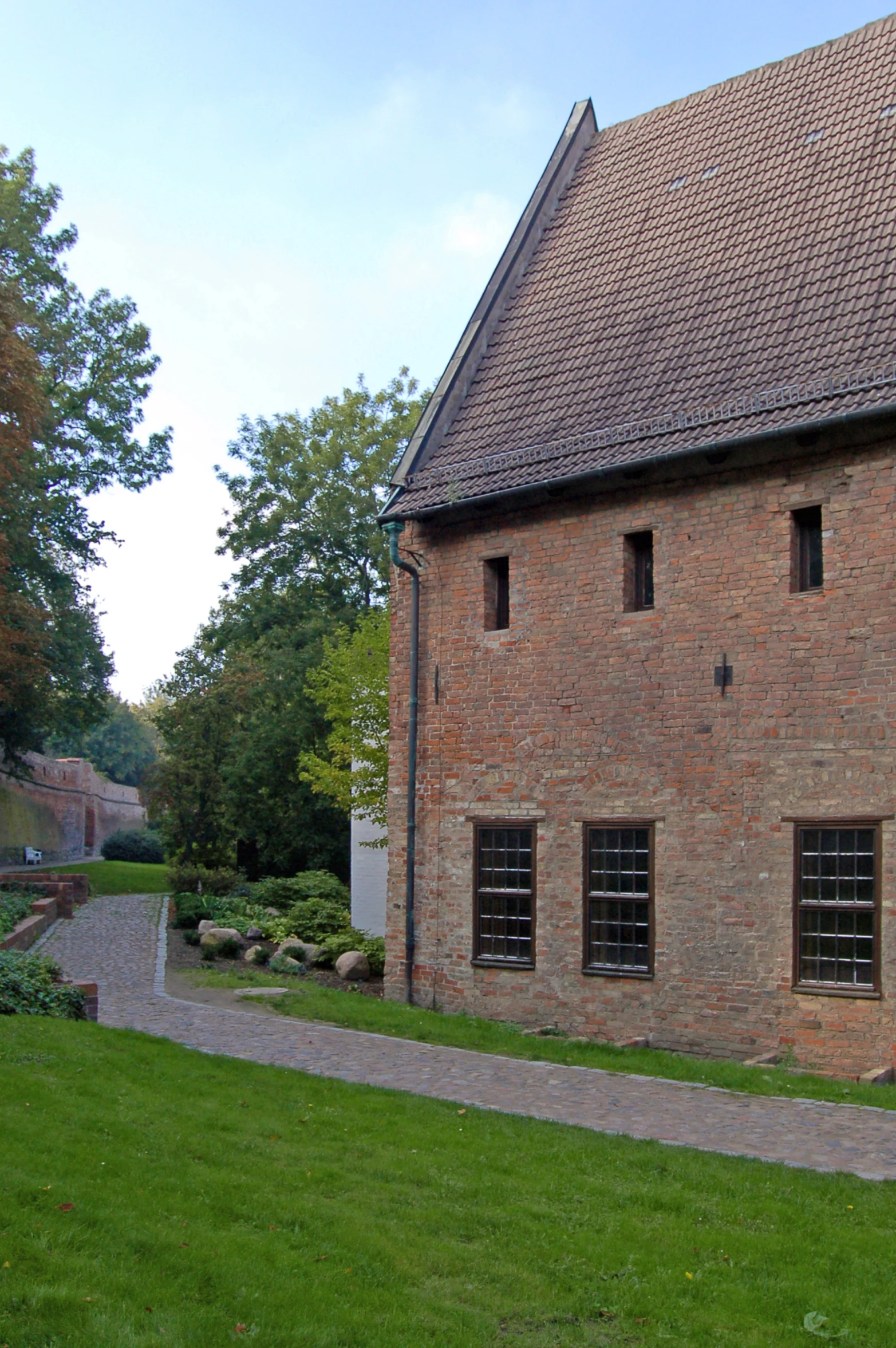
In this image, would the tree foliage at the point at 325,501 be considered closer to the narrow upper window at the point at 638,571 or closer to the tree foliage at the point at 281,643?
the tree foliage at the point at 281,643

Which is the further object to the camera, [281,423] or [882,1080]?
[281,423]

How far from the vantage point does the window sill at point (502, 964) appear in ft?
49.4

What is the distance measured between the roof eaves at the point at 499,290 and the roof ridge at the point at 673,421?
1.89ft

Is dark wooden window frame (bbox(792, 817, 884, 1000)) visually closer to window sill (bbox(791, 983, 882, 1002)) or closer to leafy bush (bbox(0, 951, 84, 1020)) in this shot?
window sill (bbox(791, 983, 882, 1002))

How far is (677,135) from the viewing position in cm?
1867

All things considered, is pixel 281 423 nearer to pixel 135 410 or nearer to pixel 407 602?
pixel 135 410

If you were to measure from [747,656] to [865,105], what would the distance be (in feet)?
25.2

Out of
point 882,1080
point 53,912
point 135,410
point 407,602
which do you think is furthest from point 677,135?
point 135,410

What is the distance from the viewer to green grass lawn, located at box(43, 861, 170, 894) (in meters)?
37.9

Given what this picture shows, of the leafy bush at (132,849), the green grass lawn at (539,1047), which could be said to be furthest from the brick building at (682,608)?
the leafy bush at (132,849)

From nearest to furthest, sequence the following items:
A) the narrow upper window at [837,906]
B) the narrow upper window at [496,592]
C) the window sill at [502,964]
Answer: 1. the narrow upper window at [837,906]
2. the window sill at [502,964]
3. the narrow upper window at [496,592]

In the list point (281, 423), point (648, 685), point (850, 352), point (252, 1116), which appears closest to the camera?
point (252, 1116)

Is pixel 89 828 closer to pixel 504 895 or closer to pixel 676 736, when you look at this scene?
pixel 504 895

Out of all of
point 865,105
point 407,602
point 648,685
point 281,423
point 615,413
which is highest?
point 281,423
